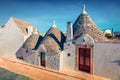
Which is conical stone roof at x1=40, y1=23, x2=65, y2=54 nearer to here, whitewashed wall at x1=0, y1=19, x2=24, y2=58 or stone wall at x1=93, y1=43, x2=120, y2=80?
stone wall at x1=93, y1=43, x2=120, y2=80

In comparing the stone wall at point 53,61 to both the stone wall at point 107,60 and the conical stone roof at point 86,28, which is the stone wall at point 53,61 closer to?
the conical stone roof at point 86,28

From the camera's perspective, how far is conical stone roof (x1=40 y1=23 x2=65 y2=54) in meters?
16.8

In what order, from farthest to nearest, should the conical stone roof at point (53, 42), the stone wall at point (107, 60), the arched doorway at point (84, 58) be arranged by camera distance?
the conical stone roof at point (53, 42) < the arched doorway at point (84, 58) < the stone wall at point (107, 60)

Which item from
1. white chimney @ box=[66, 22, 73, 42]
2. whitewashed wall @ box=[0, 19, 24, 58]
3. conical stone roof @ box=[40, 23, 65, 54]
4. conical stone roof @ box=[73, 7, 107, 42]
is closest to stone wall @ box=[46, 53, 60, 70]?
conical stone roof @ box=[40, 23, 65, 54]

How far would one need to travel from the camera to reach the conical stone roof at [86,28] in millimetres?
15413

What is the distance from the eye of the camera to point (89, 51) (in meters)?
15.1

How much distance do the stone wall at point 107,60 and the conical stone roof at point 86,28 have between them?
4.62ft

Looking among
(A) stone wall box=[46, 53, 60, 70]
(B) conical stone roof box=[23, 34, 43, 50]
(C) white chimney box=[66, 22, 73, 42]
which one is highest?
(C) white chimney box=[66, 22, 73, 42]

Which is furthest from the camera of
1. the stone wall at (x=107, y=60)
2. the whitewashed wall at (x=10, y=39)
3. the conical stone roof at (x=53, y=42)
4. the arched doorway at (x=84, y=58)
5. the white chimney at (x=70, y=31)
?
the whitewashed wall at (x=10, y=39)

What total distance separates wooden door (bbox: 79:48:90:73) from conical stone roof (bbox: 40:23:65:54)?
2920mm

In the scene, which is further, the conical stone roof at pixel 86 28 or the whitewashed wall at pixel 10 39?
the whitewashed wall at pixel 10 39

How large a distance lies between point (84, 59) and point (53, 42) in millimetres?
4788

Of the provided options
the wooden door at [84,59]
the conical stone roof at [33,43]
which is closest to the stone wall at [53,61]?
the wooden door at [84,59]

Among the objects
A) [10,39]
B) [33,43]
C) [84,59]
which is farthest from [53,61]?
[10,39]
